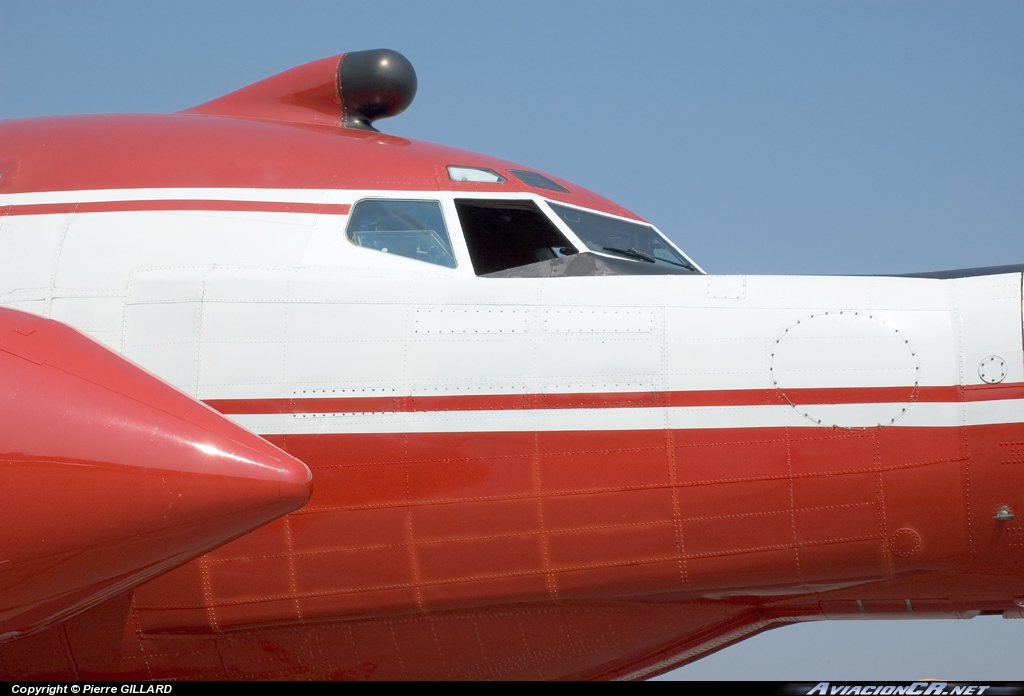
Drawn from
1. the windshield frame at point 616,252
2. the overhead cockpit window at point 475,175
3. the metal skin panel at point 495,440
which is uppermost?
the overhead cockpit window at point 475,175

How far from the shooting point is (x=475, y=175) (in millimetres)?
8664

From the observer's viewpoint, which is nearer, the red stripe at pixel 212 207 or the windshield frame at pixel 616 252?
the red stripe at pixel 212 207

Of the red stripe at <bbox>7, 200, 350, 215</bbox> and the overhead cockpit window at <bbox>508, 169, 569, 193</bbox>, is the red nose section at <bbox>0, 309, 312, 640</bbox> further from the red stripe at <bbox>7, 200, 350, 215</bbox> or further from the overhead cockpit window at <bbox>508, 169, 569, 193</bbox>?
the overhead cockpit window at <bbox>508, 169, 569, 193</bbox>

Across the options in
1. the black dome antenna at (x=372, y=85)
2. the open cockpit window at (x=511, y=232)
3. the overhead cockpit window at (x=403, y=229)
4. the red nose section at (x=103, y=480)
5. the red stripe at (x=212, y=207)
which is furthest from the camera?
the black dome antenna at (x=372, y=85)

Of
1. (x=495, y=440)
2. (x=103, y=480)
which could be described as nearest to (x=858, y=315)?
(x=495, y=440)

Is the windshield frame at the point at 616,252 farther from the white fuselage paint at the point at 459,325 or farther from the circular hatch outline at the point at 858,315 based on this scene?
the circular hatch outline at the point at 858,315

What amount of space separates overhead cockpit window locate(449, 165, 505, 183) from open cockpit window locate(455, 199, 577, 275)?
0.70ft

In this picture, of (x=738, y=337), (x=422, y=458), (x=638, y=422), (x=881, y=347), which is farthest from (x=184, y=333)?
(x=881, y=347)

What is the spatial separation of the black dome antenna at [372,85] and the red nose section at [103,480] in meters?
3.80

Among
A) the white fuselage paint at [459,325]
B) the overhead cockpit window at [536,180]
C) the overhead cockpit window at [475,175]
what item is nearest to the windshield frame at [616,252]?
the overhead cockpit window at [536,180]

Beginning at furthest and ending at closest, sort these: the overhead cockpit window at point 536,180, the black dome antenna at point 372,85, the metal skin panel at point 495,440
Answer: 1. the black dome antenna at point 372,85
2. the overhead cockpit window at point 536,180
3. the metal skin panel at point 495,440

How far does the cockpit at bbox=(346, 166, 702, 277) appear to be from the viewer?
8.05 m

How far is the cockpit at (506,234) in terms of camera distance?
805 cm

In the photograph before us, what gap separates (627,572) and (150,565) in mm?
2854
